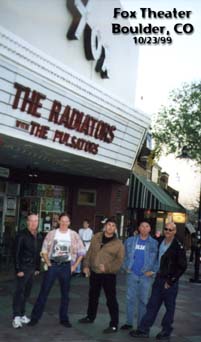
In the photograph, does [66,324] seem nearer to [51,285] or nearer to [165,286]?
[51,285]

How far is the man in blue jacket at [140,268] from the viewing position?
787cm

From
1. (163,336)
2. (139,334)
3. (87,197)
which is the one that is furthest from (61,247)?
(87,197)

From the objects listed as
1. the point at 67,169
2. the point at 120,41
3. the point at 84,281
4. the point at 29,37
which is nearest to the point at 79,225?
the point at 67,169

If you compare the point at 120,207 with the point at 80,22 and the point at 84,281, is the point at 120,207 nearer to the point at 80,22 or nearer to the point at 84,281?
the point at 84,281

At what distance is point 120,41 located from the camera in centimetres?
1573

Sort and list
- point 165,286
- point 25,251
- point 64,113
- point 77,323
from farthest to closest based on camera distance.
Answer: point 64,113, point 77,323, point 25,251, point 165,286

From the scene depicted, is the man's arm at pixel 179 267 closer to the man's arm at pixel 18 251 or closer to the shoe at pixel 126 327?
the shoe at pixel 126 327

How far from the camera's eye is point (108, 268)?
7789mm

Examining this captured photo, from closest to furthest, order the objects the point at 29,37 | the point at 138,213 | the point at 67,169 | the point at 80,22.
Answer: the point at 29,37
the point at 80,22
the point at 67,169
the point at 138,213

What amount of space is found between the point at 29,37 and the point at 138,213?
53.3 feet

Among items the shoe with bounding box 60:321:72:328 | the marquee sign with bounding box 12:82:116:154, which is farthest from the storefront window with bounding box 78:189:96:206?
the shoe with bounding box 60:321:72:328

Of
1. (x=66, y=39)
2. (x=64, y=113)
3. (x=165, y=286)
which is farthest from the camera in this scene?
(x=66, y=39)

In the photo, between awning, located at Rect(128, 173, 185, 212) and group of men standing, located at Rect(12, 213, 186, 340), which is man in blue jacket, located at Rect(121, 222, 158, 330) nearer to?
group of men standing, located at Rect(12, 213, 186, 340)

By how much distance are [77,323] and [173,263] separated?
75.2 inches
